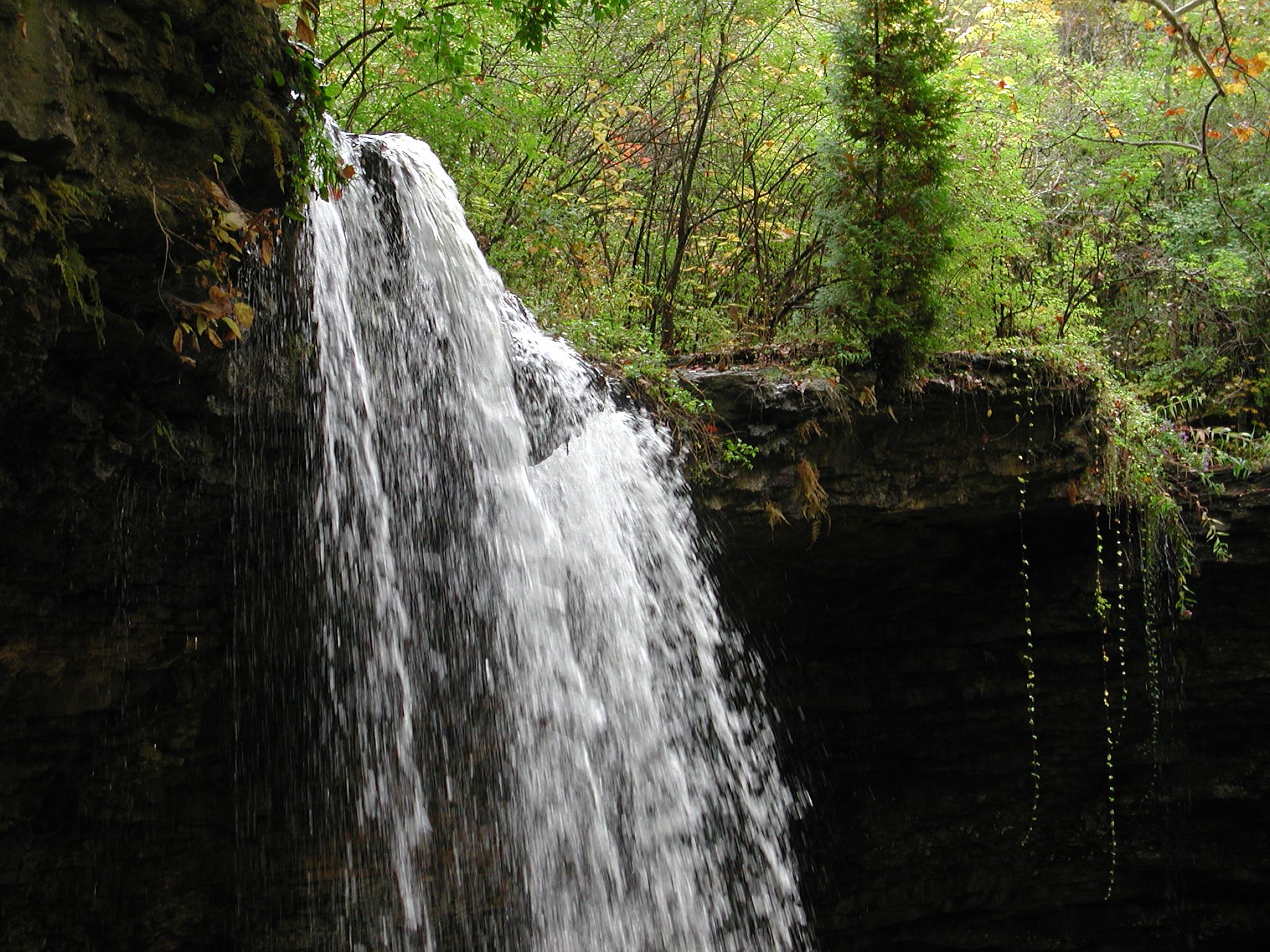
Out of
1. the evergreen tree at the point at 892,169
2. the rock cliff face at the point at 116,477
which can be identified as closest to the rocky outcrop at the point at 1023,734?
the evergreen tree at the point at 892,169

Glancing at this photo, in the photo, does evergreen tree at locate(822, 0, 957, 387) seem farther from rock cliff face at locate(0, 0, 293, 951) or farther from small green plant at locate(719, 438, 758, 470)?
rock cliff face at locate(0, 0, 293, 951)


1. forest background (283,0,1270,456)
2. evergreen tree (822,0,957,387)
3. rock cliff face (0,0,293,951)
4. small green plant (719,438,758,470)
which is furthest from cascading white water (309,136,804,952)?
evergreen tree (822,0,957,387)

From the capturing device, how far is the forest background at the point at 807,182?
226 inches

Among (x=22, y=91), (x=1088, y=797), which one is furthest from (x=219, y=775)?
(x=1088, y=797)

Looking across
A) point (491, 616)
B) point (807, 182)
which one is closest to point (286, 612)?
point (491, 616)

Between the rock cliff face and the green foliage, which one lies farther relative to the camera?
the green foliage

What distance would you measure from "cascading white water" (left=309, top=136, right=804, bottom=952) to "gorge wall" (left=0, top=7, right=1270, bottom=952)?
1.05ft

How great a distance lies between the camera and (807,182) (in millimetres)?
8086

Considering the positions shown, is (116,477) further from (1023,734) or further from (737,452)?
(1023,734)

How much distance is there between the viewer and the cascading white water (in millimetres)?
4172

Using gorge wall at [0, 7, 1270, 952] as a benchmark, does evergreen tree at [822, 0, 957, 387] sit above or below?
above

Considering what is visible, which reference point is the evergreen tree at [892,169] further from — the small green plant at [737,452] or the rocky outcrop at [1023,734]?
the rocky outcrop at [1023,734]

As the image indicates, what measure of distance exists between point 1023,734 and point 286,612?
4.93m

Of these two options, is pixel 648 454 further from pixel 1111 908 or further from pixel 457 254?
pixel 1111 908
